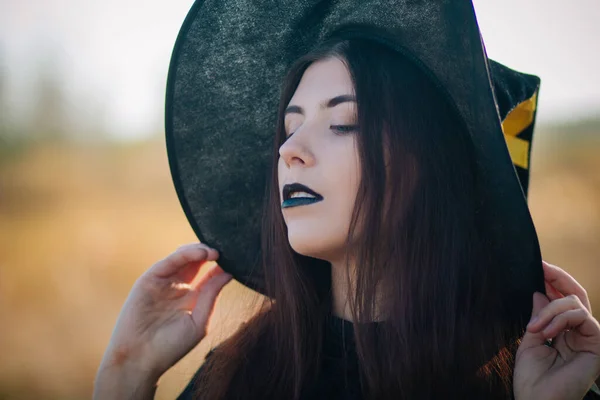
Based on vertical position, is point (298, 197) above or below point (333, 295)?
above

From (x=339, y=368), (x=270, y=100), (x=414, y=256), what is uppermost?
(x=270, y=100)

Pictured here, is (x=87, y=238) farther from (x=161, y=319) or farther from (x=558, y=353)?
(x=558, y=353)

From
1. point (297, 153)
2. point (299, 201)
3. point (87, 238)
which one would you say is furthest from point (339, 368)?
point (87, 238)

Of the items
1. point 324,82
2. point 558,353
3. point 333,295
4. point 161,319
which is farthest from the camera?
point 161,319

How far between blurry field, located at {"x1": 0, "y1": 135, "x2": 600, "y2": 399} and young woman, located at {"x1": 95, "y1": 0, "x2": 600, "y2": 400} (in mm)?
2392

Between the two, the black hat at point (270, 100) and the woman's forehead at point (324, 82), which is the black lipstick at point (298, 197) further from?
the black hat at point (270, 100)

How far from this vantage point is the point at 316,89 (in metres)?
1.61

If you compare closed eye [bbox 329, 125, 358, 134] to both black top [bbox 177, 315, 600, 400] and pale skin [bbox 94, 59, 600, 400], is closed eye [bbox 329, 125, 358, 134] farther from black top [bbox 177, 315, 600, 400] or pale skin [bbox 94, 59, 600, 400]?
black top [bbox 177, 315, 600, 400]

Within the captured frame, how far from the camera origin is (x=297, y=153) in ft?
4.93

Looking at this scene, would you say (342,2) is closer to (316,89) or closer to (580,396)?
(316,89)

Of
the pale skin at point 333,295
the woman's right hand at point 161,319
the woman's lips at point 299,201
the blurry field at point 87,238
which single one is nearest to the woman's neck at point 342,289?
the pale skin at point 333,295

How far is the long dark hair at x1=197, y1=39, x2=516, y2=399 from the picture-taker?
57.4 inches

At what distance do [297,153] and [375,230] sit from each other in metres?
0.33

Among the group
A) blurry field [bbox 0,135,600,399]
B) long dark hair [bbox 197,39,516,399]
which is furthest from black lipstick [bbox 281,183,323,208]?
blurry field [bbox 0,135,600,399]
